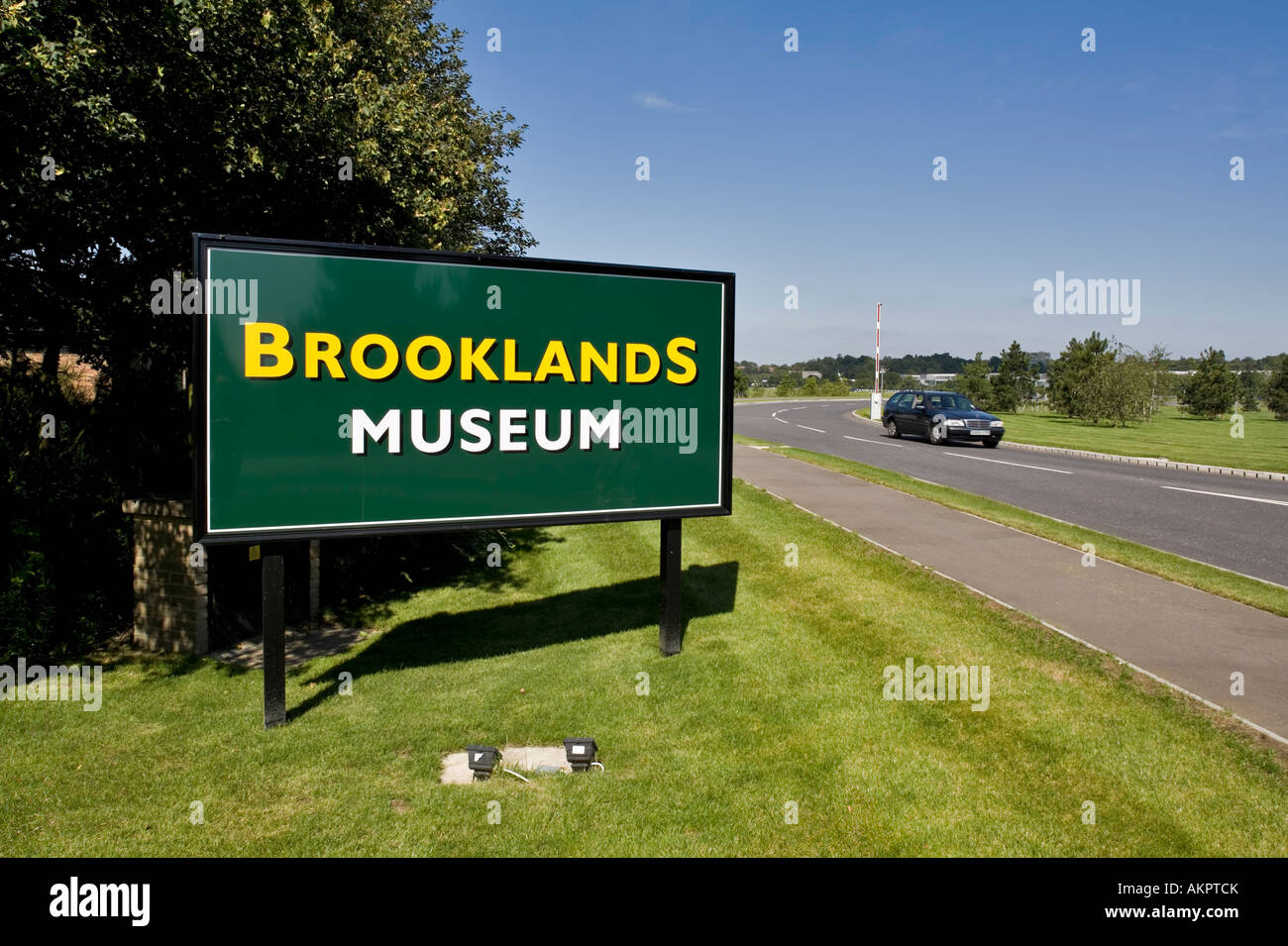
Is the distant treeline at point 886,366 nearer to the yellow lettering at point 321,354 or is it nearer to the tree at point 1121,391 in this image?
the tree at point 1121,391

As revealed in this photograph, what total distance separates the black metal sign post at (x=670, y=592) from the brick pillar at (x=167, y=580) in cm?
470

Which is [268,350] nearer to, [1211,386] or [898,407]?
[898,407]

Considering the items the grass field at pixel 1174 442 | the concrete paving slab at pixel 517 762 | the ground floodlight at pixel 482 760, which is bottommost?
the concrete paving slab at pixel 517 762

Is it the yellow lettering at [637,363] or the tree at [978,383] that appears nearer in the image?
the yellow lettering at [637,363]

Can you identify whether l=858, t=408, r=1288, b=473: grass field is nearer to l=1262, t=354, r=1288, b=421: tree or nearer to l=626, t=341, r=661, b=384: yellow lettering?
l=1262, t=354, r=1288, b=421: tree

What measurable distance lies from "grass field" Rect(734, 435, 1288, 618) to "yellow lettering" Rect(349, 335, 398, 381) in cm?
877

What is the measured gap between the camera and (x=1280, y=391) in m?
50.3

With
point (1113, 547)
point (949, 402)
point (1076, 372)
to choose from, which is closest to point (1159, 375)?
point (1076, 372)

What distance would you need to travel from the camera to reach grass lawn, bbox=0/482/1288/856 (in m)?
4.53

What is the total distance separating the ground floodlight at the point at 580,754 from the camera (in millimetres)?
5352

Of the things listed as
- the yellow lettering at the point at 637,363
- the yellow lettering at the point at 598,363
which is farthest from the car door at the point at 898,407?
the yellow lettering at the point at 598,363

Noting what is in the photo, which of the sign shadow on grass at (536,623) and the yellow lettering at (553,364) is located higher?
the yellow lettering at (553,364)
